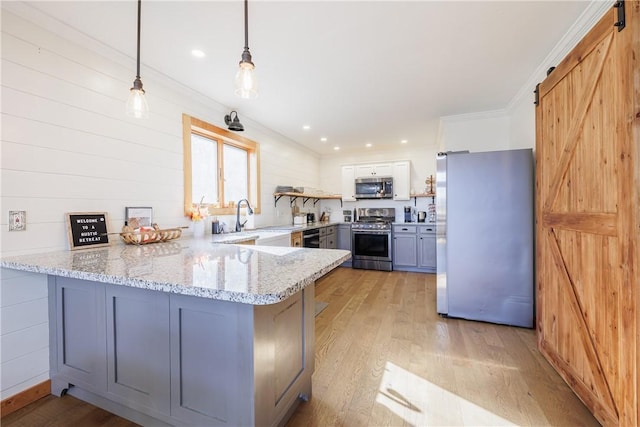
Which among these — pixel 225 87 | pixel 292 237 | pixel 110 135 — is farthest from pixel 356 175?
pixel 110 135

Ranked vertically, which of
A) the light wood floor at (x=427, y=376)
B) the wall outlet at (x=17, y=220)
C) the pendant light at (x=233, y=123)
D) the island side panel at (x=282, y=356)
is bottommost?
the light wood floor at (x=427, y=376)

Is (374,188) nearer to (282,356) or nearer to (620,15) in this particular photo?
(620,15)

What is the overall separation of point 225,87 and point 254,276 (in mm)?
2400

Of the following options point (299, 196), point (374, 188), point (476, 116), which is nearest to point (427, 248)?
point (374, 188)

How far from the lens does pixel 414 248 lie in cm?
491

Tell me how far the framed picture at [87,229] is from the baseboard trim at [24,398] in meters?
0.87

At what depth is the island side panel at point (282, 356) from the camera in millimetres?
1148

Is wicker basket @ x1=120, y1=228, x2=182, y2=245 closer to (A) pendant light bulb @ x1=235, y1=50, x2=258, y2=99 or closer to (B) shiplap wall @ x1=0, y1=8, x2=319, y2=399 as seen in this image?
(B) shiplap wall @ x1=0, y1=8, x2=319, y2=399

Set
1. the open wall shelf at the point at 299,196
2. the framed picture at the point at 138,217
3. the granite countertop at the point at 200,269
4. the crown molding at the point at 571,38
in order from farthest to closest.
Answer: the open wall shelf at the point at 299,196
the framed picture at the point at 138,217
the crown molding at the point at 571,38
the granite countertop at the point at 200,269

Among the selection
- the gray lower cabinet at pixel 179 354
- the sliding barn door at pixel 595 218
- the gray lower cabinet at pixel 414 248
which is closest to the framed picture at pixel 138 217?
the gray lower cabinet at pixel 179 354

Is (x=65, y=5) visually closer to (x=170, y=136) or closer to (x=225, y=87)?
(x=170, y=136)

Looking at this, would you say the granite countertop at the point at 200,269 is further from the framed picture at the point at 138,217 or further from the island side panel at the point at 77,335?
the framed picture at the point at 138,217

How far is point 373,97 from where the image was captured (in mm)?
3098

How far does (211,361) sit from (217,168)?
8.68ft
